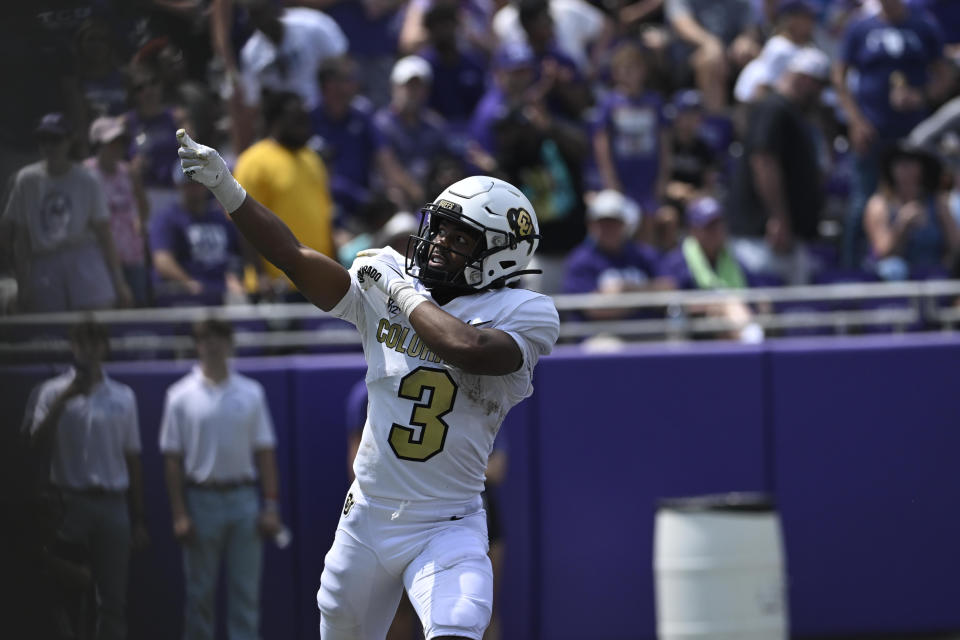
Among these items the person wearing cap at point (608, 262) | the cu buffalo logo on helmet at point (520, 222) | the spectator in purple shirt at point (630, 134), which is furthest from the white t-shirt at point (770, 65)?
the cu buffalo logo on helmet at point (520, 222)

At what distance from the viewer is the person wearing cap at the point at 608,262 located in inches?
330

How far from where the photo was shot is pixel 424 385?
4590 mm

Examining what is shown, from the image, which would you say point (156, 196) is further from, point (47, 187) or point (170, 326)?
point (47, 187)

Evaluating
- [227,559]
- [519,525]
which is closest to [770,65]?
[519,525]

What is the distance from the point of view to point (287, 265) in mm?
4523

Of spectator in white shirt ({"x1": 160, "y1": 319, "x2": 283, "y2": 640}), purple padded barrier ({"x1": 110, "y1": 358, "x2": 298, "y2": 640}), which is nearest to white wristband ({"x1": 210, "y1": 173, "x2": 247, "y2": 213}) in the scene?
purple padded barrier ({"x1": 110, "y1": 358, "x2": 298, "y2": 640})

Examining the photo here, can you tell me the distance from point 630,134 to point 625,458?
2.99 metres

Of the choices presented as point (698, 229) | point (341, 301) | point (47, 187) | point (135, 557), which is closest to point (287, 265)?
point (341, 301)

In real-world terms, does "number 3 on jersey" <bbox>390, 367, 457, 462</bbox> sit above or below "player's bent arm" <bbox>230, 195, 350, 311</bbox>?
below

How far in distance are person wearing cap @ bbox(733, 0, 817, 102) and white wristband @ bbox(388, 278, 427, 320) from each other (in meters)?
6.40

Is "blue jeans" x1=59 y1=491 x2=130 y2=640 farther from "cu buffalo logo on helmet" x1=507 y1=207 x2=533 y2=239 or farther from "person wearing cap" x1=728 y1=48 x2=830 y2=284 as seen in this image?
"person wearing cap" x1=728 y1=48 x2=830 y2=284

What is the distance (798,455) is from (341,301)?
4208 millimetres

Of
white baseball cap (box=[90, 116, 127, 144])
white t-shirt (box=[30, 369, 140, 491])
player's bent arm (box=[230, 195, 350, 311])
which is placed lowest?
white t-shirt (box=[30, 369, 140, 491])

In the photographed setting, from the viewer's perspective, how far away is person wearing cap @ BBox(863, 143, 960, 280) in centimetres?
945
